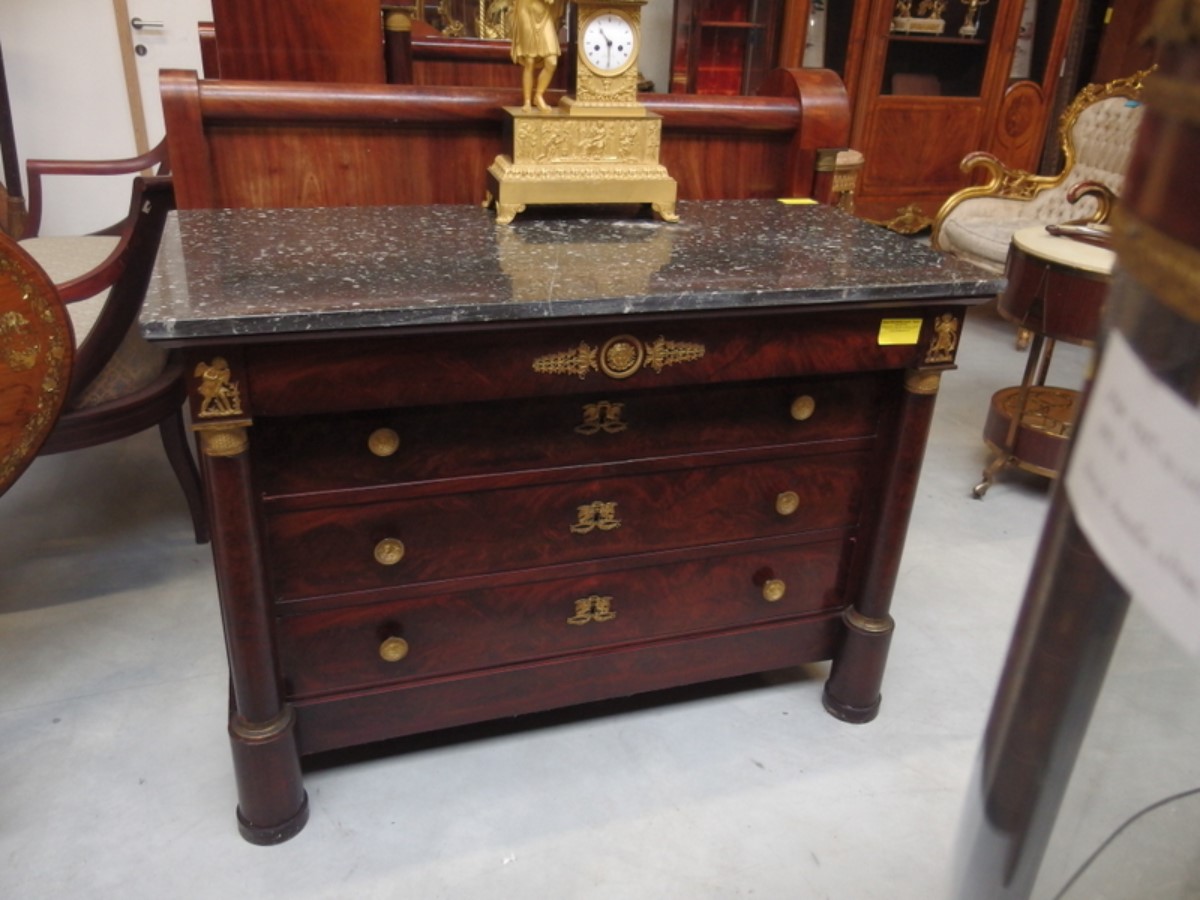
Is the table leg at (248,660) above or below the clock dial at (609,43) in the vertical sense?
below

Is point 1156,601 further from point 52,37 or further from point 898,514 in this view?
point 52,37

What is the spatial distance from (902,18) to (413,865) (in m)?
5.21

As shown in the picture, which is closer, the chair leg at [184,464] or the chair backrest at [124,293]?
the chair backrest at [124,293]

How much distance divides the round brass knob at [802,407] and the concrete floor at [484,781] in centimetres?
46

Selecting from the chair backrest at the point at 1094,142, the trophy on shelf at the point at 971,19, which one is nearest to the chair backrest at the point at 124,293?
the chair backrest at the point at 1094,142

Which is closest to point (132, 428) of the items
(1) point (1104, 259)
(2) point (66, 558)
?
(2) point (66, 558)

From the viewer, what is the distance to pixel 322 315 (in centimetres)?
117

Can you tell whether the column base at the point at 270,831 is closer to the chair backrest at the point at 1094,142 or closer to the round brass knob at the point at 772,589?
the round brass knob at the point at 772,589

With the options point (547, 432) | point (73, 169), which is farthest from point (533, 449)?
point (73, 169)

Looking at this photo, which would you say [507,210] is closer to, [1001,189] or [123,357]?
[123,357]

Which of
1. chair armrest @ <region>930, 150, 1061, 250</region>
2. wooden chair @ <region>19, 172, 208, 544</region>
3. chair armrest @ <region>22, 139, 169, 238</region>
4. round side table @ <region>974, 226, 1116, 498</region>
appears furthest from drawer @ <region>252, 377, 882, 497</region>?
chair armrest @ <region>930, 150, 1061, 250</region>

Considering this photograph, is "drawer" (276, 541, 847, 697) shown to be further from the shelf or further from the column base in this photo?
the shelf

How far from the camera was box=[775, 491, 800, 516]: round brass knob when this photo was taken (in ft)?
5.43

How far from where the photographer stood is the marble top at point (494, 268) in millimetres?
1196
